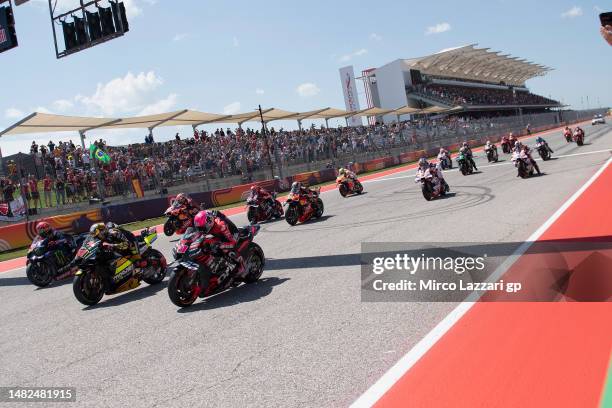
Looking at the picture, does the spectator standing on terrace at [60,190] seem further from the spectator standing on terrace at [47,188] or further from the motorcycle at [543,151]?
the motorcycle at [543,151]

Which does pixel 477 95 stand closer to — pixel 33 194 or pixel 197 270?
pixel 33 194

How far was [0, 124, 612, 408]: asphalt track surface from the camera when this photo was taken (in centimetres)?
411

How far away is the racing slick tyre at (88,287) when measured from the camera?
775 cm

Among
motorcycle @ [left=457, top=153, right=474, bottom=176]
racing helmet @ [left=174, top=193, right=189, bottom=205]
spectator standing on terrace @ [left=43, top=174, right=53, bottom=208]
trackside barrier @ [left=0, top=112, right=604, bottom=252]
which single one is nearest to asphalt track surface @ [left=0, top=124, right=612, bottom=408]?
racing helmet @ [left=174, top=193, right=189, bottom=205]

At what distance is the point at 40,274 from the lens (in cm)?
1030

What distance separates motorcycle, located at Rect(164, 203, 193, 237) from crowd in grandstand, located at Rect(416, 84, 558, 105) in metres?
65.8

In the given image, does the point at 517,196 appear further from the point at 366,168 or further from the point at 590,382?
the point at 366,168

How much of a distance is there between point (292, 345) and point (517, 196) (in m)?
9.32

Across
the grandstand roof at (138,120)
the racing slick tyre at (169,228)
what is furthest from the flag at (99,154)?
the racing slick tyre at (169,228)

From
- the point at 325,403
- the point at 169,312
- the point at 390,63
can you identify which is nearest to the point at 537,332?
the point at 325,403

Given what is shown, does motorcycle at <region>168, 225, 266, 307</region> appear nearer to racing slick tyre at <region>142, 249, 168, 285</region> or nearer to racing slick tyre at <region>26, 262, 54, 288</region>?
racing slick tyre at <region>142, 249, 168, 285</region>

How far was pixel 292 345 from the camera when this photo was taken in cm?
482

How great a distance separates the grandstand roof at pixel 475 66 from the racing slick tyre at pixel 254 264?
7154cm

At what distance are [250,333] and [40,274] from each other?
22.0 ft
